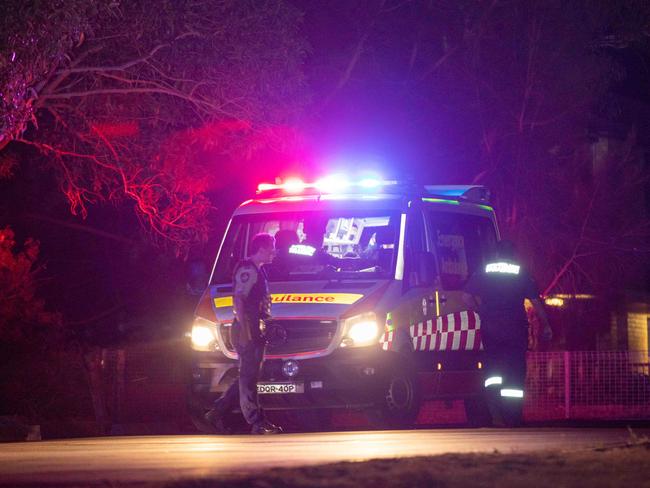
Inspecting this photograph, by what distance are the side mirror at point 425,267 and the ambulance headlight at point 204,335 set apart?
211 centimetres

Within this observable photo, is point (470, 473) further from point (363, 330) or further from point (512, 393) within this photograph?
point (512, 393)

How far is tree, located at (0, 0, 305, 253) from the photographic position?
1761cm

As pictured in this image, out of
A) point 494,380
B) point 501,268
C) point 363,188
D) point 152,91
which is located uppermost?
point 152,91

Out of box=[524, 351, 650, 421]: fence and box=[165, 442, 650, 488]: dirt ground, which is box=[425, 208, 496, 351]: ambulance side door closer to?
box=[165, 442, 650, 488]: dirt ground

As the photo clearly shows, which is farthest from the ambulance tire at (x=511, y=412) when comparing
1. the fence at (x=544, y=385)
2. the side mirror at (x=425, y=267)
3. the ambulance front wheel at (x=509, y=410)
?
the fence at (x=544, y=385)

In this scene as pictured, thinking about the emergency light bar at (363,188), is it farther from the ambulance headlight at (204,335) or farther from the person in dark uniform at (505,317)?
the ambulance headlight at (204,335)

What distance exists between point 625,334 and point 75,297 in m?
15.8

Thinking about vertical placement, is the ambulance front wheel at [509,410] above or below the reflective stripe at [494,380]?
below

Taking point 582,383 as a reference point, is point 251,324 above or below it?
below

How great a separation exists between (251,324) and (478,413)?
363 centimetres

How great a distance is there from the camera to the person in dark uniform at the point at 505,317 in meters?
14.0

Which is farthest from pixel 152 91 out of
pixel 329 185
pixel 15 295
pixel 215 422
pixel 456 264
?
pixel 215 422

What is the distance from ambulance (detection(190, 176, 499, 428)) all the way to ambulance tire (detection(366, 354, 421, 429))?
0.5 inches

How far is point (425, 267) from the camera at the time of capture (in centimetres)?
1356
